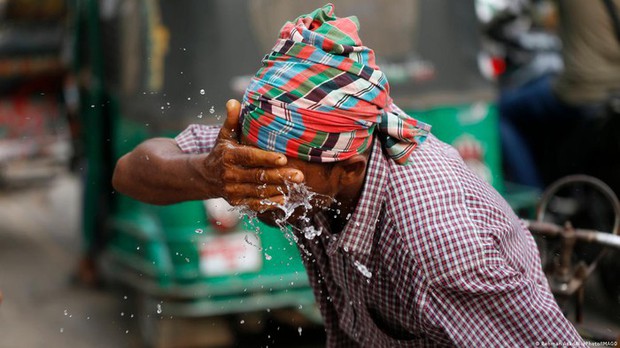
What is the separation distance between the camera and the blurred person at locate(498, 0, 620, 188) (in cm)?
515

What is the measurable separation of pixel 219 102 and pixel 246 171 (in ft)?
8.50

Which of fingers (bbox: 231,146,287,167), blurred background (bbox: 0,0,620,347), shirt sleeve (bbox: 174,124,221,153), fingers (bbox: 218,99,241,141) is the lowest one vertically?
blurred background (bbox: 0,0,620,347)

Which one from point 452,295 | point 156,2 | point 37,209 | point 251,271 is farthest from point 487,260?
point 37,209

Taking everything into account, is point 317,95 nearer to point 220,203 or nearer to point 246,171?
point 246,171

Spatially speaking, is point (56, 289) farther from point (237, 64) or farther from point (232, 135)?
point (232, 135)

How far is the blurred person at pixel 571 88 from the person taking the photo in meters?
5.15

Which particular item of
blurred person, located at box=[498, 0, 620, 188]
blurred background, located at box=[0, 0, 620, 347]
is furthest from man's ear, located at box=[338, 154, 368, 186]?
blurred person, located at box=[498, 0, 620, 188]

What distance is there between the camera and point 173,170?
7.02 ft

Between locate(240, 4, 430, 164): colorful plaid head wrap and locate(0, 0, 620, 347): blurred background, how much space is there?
3.70 ft

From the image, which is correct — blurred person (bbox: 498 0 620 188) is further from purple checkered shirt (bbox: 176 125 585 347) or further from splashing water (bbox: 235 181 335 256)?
splashing water (bbox: 235 181 335 256)

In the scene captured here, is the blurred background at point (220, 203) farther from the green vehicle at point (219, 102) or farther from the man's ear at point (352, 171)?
the man's ear at point (352, 171)

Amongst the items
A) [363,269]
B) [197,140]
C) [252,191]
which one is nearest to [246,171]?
[252,191]

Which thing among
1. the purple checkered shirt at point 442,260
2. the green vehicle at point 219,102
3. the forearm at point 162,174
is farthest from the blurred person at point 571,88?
the forearm at point 162,174

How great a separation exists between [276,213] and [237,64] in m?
2.64
